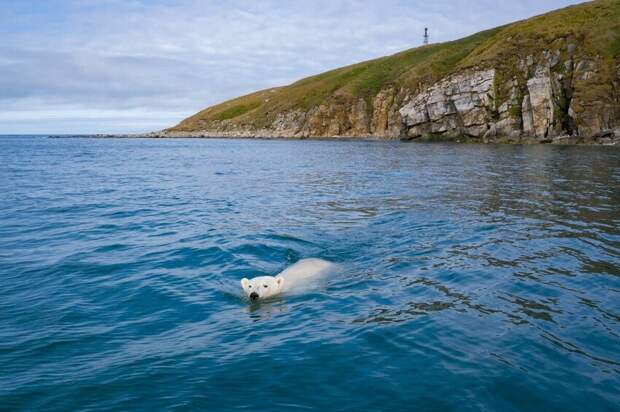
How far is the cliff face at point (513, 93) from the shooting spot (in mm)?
82625

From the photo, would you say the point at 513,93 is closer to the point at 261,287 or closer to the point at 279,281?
the point at 279,281

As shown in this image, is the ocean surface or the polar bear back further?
the polar bear back

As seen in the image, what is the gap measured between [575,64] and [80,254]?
94811 mm

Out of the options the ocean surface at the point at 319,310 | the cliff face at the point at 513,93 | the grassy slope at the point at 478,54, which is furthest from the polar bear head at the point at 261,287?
the grassy slope at the point at 478,54

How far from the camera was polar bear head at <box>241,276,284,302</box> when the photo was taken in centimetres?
1167

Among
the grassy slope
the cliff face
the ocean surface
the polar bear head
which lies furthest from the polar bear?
the grassy slope

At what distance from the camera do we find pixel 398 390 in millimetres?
7406

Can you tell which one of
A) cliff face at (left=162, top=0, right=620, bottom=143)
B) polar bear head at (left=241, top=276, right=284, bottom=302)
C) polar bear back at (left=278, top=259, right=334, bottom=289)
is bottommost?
polar bear back at (left=278, top=259, right=334, bottom=289)

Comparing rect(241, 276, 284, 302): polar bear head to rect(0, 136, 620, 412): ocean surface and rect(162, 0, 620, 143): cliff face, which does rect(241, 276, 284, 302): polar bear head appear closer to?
rect(0, 136, 620, 412): ocean surface

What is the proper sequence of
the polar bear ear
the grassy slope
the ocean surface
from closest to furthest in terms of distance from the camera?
the ocean surface < the polar bear ear < the grassy slope

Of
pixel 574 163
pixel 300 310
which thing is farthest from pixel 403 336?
pixel 574 163

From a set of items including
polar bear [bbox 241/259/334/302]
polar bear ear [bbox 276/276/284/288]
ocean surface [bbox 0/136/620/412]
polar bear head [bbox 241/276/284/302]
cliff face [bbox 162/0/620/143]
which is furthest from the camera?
cliff face [bbox 162/0/620/143]

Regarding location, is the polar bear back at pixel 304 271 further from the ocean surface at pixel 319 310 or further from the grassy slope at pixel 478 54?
the grassy slope at pixel 478 54

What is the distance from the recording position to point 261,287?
11.9 metres
